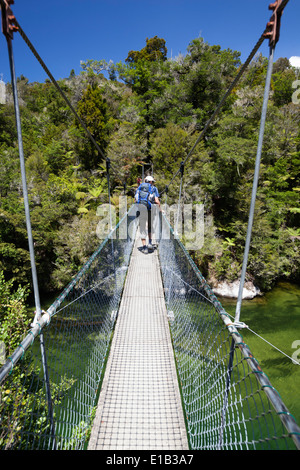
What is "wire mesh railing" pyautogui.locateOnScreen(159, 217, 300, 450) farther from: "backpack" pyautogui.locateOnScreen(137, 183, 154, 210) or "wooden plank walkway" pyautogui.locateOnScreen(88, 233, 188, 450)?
"backpack" pyautogui.locateOnScreen(137, 183, 154, 210)

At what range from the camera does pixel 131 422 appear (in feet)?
4.95

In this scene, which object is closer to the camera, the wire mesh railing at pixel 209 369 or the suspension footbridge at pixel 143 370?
the wire mesh railing at pixel 209 369

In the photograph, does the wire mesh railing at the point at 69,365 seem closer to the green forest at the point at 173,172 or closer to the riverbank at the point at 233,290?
the green forest at the point at 173,172

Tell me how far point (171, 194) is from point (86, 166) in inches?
223

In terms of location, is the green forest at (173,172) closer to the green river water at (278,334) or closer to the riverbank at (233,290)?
the riverbank at (233,290)

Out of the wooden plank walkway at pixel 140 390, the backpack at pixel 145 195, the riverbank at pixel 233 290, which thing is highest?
the backpack at pixel 145 195

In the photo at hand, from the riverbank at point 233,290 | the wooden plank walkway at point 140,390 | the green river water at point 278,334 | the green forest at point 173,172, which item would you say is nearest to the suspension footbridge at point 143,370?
the wooden plank walkway at point 140,390

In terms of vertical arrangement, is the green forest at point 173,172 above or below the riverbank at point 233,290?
above

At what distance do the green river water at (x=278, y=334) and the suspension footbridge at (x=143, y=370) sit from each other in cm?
420

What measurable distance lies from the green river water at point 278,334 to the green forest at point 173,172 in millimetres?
796

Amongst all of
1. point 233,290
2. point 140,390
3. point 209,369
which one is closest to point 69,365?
point 140,390

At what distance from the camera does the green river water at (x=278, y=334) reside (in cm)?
553

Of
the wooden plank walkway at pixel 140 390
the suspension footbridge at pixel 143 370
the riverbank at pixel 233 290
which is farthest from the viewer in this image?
the riverbank at pixel 233 290

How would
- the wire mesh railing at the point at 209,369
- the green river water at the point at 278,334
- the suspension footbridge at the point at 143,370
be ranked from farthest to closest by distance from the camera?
the green river water at the point at 278,334 < the suspension footbridge at the point at 143,370 < the wire mesh railing at the point at 209,369
